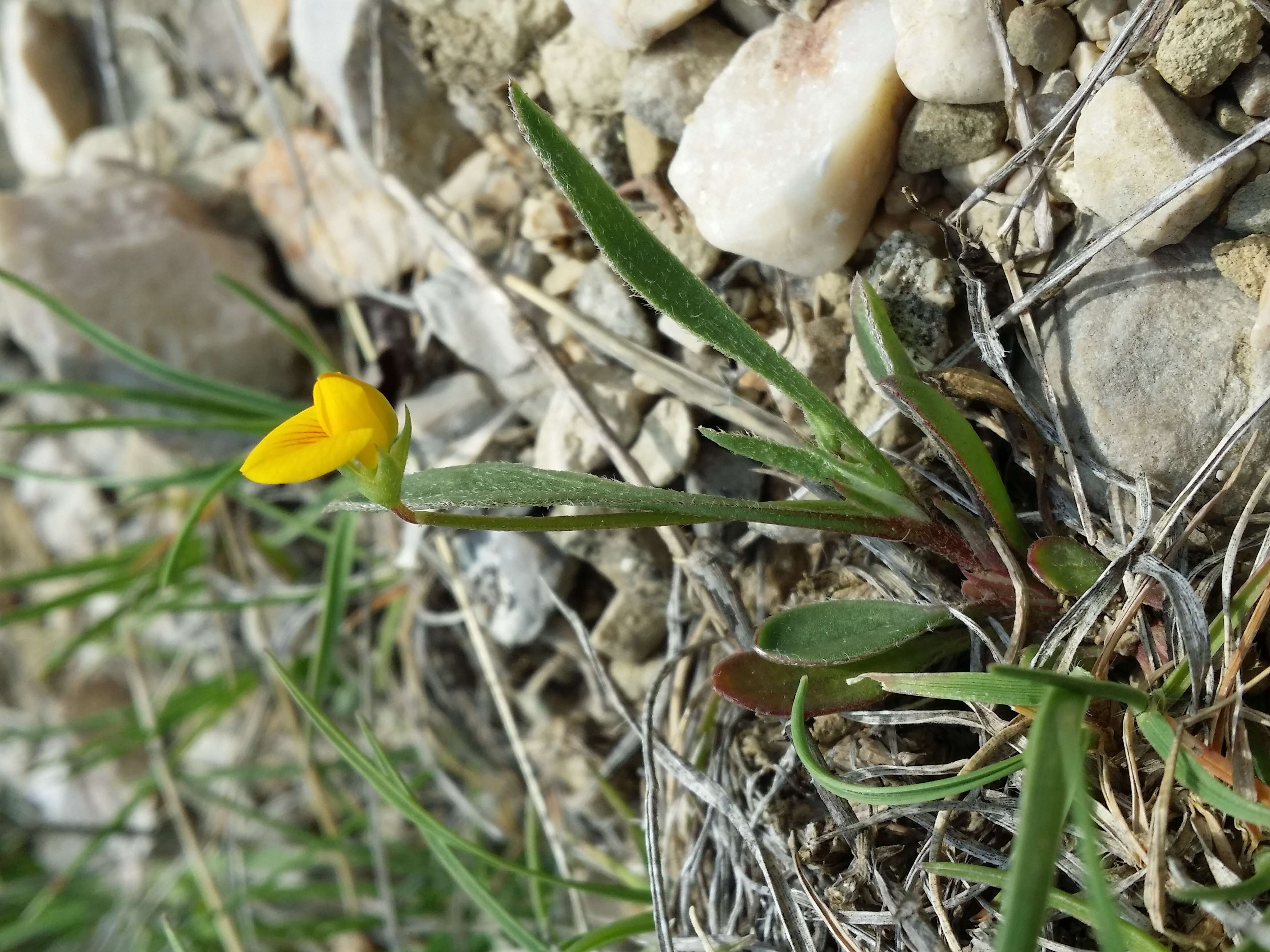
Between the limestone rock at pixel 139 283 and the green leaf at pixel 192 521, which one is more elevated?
the limestone rock at pixel 139 283

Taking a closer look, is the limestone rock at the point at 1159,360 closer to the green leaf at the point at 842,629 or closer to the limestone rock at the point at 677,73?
the green leaf at the point at 842,629

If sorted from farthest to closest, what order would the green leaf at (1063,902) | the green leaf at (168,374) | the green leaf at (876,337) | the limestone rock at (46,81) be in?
the limestone rock at (46,81), the green leaf at (168,374), the green leaf at (876,337), the green leaf at (1063,902)

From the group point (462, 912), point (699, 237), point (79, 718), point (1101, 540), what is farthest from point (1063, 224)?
point (79, 718)

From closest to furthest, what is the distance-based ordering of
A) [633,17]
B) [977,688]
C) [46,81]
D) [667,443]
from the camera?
[977,688]
[633,17]
[667,443]
[46,81]

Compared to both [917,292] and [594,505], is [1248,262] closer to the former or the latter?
[917,292]

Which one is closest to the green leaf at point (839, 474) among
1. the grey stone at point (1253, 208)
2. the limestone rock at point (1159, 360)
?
the limestone rock at point (1159, 360)

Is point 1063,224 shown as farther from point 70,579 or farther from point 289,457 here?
point 70,579

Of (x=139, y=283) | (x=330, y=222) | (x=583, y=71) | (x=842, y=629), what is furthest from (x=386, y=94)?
(x=842, y=629)
